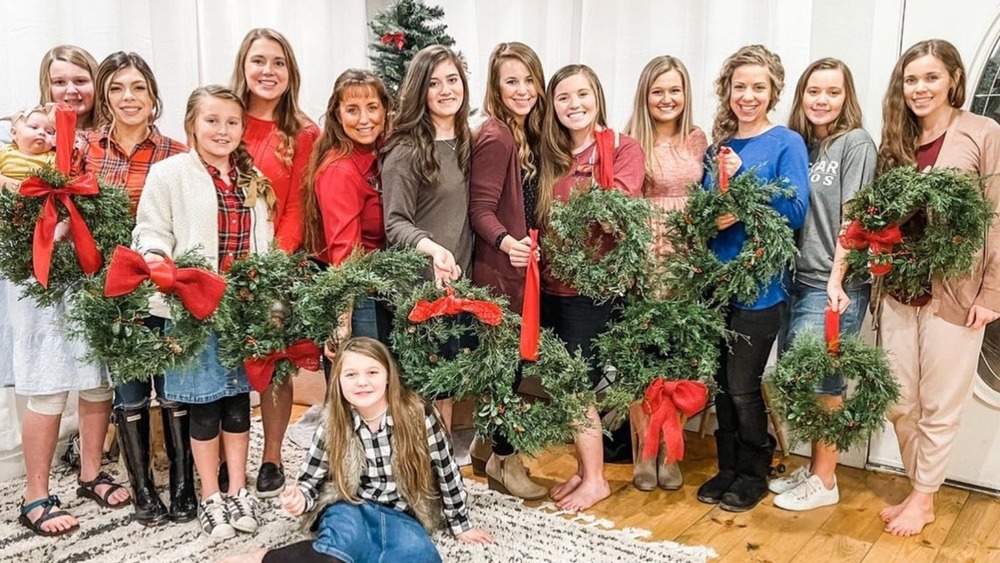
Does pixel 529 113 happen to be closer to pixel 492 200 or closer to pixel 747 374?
pixel 492 200

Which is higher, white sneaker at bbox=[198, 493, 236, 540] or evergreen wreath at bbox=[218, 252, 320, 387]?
evergreen wreath at bbox=[218, 252, 320, 387]

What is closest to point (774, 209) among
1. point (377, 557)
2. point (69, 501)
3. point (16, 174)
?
point (377, 557)

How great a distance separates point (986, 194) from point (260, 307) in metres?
2.20

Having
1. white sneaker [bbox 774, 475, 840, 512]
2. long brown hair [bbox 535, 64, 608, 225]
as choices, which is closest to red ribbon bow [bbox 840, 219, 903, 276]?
white sneaker [bbox 774, 475, 840, 512]

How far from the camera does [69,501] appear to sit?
2.92m

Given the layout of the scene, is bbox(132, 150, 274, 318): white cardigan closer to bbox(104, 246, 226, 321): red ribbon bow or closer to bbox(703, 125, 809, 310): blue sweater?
bbox(104, 246, 226, 321): red ribbon bow

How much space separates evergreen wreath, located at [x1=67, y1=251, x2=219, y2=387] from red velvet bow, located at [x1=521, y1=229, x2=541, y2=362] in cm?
89

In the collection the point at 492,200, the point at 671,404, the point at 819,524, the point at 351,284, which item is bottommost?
the point at 819,524

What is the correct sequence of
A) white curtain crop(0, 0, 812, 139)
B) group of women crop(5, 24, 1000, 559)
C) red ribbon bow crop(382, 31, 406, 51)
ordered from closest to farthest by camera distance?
1. group of women crop(5, 24, 1000, 559)
2. white curtain crop(0, 0, 812, 139)
3. red ribbon bow crop(382, 31, 406, 51)

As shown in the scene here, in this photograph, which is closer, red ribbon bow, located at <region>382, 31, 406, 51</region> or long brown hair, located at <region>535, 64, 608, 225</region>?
long brown hair, located at <region>535, 64, 608, 225</region>

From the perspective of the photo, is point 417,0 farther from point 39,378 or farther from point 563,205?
point 39,378

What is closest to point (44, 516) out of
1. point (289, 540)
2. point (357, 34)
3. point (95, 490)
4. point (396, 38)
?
point (95, 490)

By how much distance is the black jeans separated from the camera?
2674mm

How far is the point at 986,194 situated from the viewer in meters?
2.50
